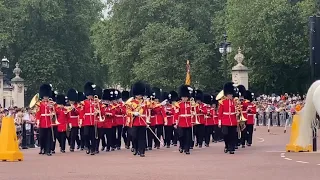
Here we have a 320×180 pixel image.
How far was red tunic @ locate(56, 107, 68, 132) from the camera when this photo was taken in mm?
23531

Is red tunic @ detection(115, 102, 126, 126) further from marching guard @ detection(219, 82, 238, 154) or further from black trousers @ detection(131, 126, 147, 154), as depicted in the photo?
marching guard @ detection(219, 82, 238, 154)

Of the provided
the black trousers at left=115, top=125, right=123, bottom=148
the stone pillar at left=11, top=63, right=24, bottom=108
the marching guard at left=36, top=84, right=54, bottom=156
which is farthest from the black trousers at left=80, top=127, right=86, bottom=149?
the stone pillar at left=11, top=63, right=24, bottom=108

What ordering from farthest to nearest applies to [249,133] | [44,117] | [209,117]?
1. [209,117]
2. [249,133]
3. [44,117]

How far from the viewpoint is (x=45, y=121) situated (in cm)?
2223

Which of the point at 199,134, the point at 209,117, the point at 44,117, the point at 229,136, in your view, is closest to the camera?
the point at 229,136

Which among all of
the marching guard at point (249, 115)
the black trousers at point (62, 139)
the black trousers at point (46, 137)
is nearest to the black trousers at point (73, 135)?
the black trousers at point (62, 139)

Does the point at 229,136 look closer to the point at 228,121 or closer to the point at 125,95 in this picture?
the point at 228,121

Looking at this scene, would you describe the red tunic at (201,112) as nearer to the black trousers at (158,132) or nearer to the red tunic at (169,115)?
the red tunic at (169,115)

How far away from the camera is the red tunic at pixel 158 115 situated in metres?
23.5

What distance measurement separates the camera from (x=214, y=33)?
189ft

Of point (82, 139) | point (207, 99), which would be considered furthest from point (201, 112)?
point (82, 139)

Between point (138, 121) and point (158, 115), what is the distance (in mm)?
3598

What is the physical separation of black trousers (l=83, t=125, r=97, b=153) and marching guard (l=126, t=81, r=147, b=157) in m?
1.25

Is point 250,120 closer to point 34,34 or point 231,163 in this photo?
point 231,163
